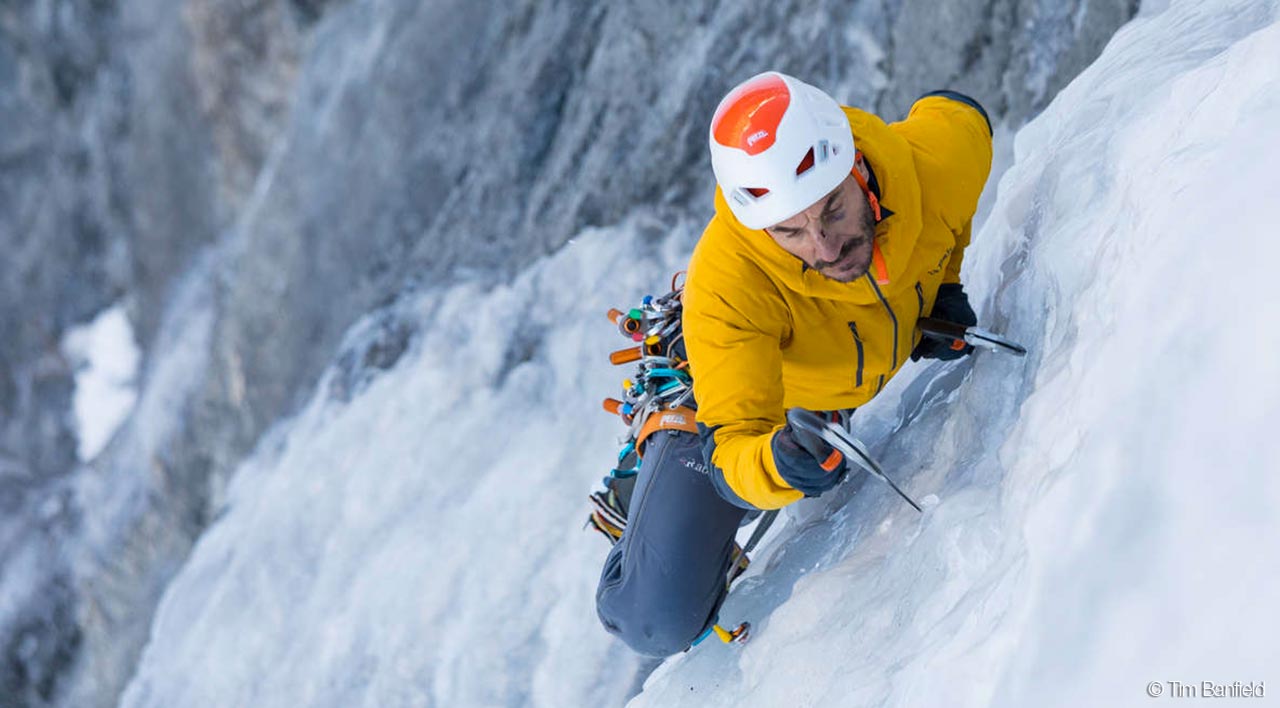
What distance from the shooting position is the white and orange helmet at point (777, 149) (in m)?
2.65

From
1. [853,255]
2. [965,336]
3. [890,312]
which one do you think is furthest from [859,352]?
[853,255]

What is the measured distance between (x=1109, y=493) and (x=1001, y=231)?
1.62 meters

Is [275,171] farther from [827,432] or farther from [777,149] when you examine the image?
[827,432]

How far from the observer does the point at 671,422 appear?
11.4 ft

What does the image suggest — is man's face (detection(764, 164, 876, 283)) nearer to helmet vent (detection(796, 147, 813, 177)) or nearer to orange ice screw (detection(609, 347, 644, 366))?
helmet vent (detection(796, 147, 813, 177))

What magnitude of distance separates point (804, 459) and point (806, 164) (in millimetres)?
675

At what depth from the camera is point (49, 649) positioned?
32.3 feet

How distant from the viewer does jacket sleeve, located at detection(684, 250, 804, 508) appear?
2.77 meters

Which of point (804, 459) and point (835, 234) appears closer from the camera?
point (804, 459)

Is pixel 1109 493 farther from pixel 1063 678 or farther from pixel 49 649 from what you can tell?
pixel 49 649

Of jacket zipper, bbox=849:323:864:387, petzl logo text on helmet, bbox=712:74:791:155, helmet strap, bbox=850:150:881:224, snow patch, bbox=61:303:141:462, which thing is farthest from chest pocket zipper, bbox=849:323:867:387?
snow patch, bbox=61:303:141:462

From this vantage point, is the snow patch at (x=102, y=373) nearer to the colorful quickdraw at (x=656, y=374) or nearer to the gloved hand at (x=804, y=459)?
the colorful quickdraw at (x=656, y=374)

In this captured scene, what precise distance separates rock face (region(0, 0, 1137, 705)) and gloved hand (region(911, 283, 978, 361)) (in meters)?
1.60

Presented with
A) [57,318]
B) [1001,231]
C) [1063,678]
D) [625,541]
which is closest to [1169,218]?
[1063,678]
